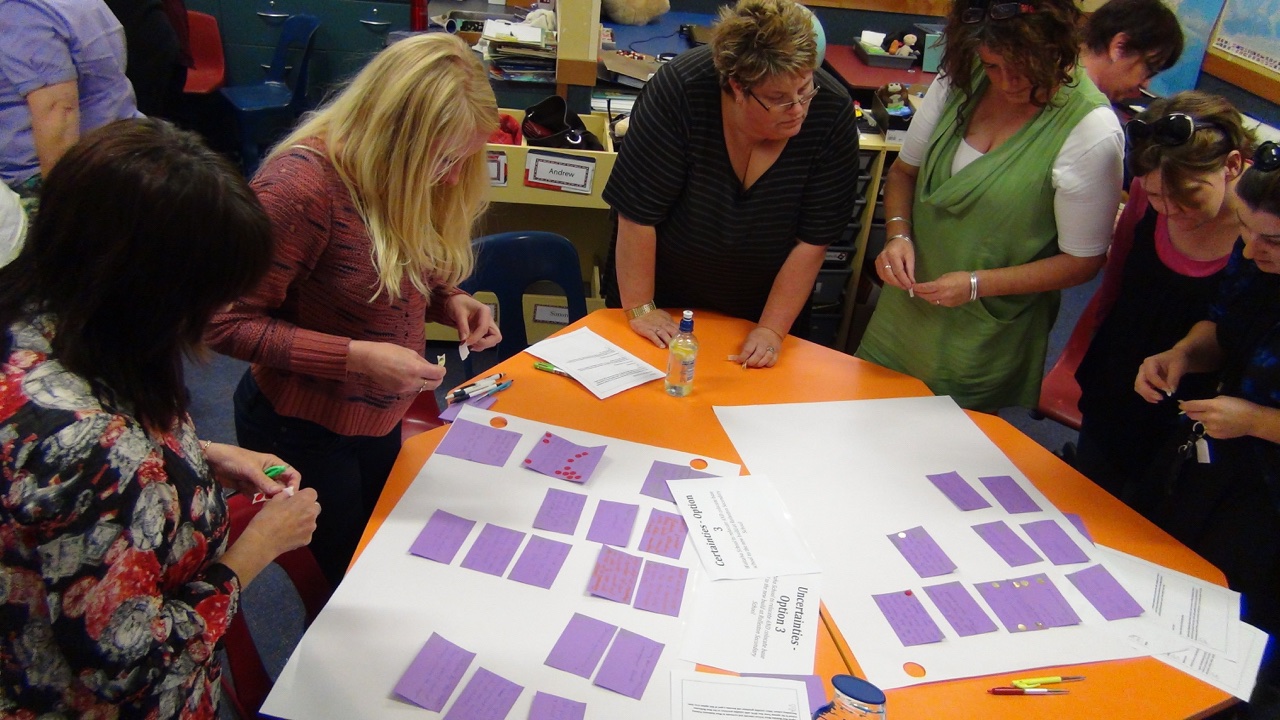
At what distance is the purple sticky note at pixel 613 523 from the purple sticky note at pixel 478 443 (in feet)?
0.74

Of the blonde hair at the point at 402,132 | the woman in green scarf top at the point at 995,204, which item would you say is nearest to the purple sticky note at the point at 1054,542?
the woman in green scarf top at the point at 995,204

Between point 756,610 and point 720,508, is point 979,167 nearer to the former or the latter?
point 720,508

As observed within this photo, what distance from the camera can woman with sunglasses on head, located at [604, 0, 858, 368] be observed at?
166 centimetres

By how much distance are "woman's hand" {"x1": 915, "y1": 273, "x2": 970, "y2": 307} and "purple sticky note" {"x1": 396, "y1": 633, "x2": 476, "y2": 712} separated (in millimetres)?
1256

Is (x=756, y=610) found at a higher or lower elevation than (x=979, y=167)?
lower

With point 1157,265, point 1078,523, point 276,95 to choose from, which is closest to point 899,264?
point 1157,265

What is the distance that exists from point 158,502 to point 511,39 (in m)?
2.55

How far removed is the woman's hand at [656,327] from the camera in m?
1.98

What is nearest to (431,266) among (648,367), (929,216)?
(648,367)

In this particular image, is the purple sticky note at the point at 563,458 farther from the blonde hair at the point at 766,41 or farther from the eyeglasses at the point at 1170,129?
the eyeglasses at the point at 1170,129

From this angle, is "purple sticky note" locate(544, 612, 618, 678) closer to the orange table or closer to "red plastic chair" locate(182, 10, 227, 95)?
the orange table

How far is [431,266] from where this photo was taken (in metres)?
1.53

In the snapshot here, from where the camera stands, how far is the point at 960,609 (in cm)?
135

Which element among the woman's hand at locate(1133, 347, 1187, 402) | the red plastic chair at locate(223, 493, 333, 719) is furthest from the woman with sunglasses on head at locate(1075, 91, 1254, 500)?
the red plastic chair at locate(223, 493, 333, 719)
